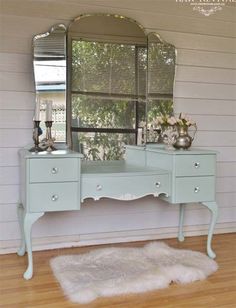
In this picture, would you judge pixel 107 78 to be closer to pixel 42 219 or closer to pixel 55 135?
pixel 55 135

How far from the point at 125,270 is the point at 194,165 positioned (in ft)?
2.78

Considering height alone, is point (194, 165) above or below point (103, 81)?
below

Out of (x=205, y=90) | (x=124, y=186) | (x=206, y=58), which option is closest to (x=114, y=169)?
(x=124, y=186)

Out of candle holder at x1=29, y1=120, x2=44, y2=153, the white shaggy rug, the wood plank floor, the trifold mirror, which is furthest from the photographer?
the trifold mirror

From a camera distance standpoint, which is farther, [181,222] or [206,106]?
[206,106]

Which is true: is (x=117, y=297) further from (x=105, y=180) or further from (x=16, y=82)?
(x=16, y=82)

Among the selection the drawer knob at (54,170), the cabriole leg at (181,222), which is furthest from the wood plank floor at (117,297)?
the drawer knob at (54,170)

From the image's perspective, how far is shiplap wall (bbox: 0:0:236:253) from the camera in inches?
102

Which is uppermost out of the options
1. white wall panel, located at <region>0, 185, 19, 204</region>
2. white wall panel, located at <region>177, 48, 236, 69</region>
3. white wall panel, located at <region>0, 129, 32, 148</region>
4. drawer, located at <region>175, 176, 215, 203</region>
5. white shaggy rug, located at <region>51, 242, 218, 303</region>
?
white wall panel, located at <region>177, 48, 236, 69</region>

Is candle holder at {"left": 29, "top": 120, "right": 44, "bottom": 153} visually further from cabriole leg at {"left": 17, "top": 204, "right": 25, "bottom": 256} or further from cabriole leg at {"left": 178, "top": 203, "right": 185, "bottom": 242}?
cabriole leg at {"left": 178, "top": 203, "right": 185, "bottom": 242}

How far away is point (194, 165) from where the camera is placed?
2.48 metres

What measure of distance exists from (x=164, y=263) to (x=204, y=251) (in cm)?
51

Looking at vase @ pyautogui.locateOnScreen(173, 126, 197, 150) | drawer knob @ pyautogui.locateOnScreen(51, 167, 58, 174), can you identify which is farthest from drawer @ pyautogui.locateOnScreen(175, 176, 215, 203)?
drawer knob @ pyautogui.locateOnScreen(51, 167, 58, 174)

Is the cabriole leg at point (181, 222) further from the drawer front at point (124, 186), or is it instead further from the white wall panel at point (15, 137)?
the white wall panel at point (15, 137)
